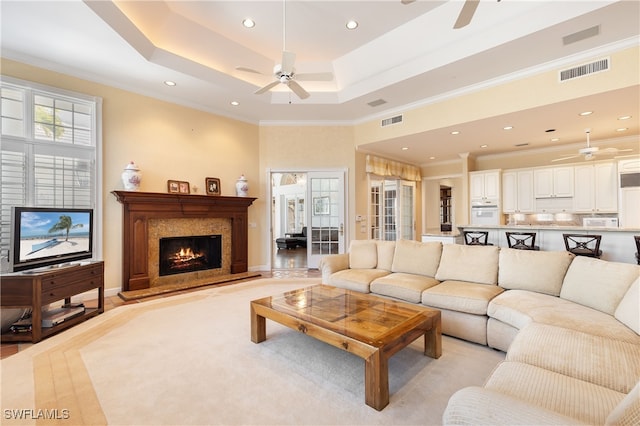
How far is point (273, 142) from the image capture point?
6.48m

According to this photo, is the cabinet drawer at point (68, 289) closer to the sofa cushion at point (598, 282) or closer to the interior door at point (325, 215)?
the interior door at point (325, 215)

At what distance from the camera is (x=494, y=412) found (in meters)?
1.11

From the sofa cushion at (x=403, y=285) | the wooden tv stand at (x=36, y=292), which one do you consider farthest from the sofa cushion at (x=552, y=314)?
the wooden tv stand at (x=36, y=292)

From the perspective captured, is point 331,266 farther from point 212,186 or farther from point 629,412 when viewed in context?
point 629,412

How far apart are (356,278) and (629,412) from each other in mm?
2930

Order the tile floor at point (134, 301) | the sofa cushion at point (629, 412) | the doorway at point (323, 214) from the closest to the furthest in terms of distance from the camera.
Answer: the sofa cushion at point (629, 412)
the tile floor at point (134, 301)
the doorway at point (323, 214)

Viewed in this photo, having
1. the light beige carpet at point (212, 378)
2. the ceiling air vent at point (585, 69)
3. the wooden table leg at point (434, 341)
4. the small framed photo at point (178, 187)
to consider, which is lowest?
the light beige carpet at point (212, 378)

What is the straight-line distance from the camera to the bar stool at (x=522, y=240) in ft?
16.6

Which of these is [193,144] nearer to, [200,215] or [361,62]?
[200,215]

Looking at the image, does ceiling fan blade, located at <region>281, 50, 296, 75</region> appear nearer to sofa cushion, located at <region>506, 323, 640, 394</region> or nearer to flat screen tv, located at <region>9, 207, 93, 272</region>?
flat screen tv, located at <region>9, 207, 93, 272</region>

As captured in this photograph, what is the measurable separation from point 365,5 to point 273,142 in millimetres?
3386

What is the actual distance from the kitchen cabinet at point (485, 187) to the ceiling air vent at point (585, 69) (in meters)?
3.75

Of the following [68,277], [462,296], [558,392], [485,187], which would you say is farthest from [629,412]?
[485,187]

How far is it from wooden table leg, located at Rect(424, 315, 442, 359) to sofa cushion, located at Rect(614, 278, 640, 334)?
127 centimetres
